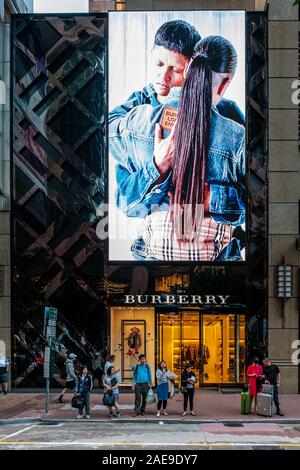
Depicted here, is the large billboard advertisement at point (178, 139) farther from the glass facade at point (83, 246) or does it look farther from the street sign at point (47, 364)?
the street sign at point (47, 364)

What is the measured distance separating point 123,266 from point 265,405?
8.90 m

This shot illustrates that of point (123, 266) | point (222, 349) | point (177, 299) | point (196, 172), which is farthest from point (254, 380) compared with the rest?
point (196, 172)

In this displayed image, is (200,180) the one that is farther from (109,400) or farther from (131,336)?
(109,400)

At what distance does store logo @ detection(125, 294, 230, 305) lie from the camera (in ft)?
85.5

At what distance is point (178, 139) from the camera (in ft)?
85.4

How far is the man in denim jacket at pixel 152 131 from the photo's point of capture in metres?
26.0

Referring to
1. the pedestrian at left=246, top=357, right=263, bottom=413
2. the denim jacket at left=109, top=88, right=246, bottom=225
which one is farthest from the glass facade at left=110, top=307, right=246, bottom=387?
the pedestrian at left=246, top=357, right=263, bottom=413

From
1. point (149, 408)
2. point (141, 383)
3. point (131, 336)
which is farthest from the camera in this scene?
point (131, 336)

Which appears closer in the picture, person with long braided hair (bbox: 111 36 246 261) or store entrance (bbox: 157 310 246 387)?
person with long braided hair (bbox: 111 36 246 261)

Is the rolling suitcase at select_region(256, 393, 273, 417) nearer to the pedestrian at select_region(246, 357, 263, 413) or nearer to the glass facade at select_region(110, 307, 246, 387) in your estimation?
the pedestrian at select_region(246, 357, 263, 413)

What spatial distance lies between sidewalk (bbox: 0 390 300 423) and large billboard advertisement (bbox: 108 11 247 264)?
553cm

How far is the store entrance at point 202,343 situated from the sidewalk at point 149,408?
112cm

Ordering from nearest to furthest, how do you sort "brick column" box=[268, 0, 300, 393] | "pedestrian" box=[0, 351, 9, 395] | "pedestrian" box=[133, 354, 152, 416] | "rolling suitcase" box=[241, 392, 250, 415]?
1. "pedestrian" box=[133, 354, 152, 416]
2. "rolling suitcase" box=[241, 392, 250, 415]
3. "pedestrian" box=[0, 351, 9, 395]
4. "brick column" box=[268, 0, 300, 393]

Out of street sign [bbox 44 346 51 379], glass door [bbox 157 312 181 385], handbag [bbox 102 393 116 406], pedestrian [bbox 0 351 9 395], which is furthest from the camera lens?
glass door [bbox 157 312 181 385]
